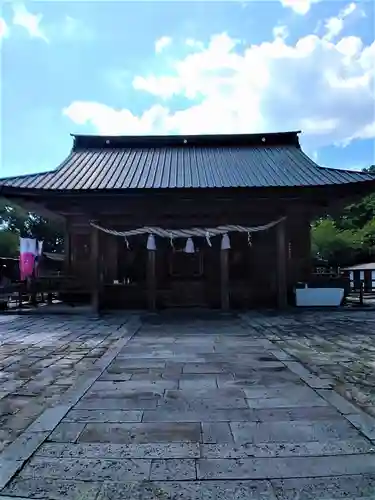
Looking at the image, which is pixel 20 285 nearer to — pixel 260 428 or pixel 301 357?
pixel 301 357

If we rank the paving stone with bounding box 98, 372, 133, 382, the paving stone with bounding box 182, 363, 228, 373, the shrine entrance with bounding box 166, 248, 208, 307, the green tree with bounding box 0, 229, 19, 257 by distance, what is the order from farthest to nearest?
the green tree with bounding box 0, 229, 19, 257, the shrine entrance with bounding box 166, 248, 208, 307, the paving stone with bounding box 182, 363, 228, 373, the paving stone with bounding box 98, 372, 133, 382

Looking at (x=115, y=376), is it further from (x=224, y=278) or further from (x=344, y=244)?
(x=344, y=244)

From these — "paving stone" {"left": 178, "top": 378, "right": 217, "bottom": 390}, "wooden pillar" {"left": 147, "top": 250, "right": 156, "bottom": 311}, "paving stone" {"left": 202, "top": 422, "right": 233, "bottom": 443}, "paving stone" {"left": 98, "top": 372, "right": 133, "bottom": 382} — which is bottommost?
"paving stone" {"left": 98, "top": 372, "right": 133, "bottom": 382}

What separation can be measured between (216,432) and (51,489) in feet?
4.38

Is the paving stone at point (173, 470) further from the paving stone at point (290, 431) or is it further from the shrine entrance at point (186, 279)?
the shrine entrance at point (186, 279)

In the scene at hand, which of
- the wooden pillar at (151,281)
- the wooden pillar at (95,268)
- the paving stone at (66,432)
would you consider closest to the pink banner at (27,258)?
the wooden pillar at (95,268)

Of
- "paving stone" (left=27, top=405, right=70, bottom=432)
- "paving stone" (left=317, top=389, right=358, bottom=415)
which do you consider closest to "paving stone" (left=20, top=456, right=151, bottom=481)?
"paving stone" (left=27, top=405, right=70, bottom=432)

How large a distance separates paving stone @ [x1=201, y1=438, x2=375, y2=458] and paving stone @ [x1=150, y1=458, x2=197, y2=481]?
179mm

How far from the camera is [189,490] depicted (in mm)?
2375

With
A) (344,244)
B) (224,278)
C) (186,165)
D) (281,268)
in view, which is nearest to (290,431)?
(224,278)

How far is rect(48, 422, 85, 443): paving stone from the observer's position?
311cm

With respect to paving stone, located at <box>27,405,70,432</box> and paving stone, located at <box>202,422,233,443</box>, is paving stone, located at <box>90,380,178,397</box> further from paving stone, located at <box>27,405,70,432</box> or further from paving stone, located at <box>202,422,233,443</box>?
paving stone, located at <box>202,422,233,443</box>

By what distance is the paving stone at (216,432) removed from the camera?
3.07 meters

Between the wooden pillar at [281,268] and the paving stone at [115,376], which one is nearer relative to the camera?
the paving stone at [115,376]
